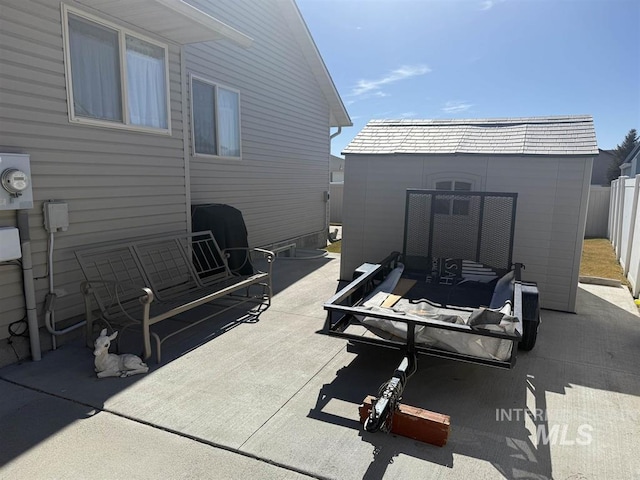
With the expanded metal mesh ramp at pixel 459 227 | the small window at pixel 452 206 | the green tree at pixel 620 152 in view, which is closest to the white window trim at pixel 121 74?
the expanded metal mesh ramp at pixel 459 227

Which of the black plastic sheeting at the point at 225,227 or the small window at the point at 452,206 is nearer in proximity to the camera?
the small window at the point at 452,206

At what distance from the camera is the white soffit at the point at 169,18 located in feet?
12.8

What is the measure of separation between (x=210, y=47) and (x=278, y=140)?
2482 mm

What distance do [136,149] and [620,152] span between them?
115ft

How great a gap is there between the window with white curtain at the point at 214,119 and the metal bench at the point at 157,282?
1.82 metres

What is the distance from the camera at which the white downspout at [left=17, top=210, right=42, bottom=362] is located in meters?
3.45

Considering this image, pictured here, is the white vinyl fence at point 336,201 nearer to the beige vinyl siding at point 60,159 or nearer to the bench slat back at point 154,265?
the bench slat back at point 154,265

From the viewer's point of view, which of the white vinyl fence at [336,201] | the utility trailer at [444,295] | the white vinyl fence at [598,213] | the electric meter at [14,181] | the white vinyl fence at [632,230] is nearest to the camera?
the utility trailer at [444,295]

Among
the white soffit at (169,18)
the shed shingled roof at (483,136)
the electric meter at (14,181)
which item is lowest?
the electric meter at (14,181)

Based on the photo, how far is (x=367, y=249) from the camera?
21.3 ft

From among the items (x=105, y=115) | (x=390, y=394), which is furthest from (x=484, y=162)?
(x=105, y=115)

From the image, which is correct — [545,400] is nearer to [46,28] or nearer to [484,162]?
[484,162]

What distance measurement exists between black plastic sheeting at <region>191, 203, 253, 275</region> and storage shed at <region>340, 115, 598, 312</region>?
5.32 feet

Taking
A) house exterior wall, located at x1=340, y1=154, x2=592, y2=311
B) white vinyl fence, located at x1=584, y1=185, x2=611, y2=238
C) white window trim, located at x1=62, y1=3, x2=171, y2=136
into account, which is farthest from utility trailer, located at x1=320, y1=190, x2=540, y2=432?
white vinyl fence, located at x1=584, y1=185, x2=611, y2=238
